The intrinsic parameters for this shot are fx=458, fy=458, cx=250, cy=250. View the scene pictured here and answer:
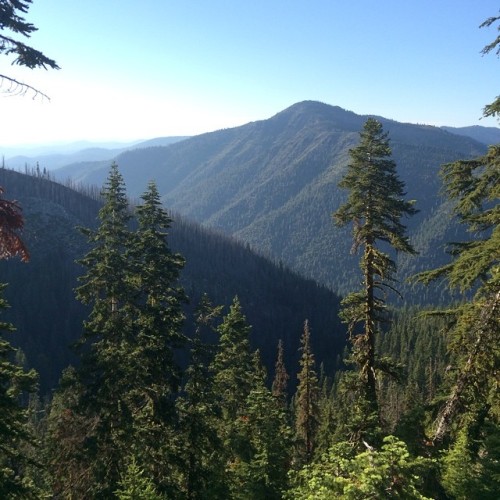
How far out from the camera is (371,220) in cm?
1688

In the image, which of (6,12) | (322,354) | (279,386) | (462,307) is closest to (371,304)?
(462,307)

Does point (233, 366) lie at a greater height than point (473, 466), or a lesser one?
lesser

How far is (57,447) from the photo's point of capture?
20.1 meters

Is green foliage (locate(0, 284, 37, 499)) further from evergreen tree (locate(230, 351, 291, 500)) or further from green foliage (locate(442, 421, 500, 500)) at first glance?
green foliage (locate(442, 421, 500, 500))

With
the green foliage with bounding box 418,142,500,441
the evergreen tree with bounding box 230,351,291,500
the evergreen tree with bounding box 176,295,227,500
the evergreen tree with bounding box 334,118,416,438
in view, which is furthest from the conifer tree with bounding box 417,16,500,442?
the evergreen tree with bounding box 176,295,227,500

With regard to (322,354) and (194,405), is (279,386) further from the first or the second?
(322,354)

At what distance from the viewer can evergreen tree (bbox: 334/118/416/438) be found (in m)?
16.8

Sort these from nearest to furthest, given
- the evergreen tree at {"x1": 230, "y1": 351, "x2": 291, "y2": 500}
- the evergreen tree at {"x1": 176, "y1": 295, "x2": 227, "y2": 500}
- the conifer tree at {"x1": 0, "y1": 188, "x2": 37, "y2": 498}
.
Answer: the conifer tree at {"x1": 0, "y1": 188, "x2": 37, "y2": 498} → the evergreen tree at {"x1": 230, "y1": 351, "x2": 291, "y2": 500} → the evergreen tree at {"x1": 176, "y1": 295, "x2": 227, "y2": 500}

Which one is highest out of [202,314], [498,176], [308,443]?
[498,176]

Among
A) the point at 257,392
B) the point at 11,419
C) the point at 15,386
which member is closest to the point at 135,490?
the point at 11,419

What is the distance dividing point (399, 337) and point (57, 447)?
6014 inches

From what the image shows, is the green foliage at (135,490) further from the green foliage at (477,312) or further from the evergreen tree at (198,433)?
the green foliage at (477,312)

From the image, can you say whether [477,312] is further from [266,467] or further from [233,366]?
[233,366]

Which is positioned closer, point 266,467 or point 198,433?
point 266,467
